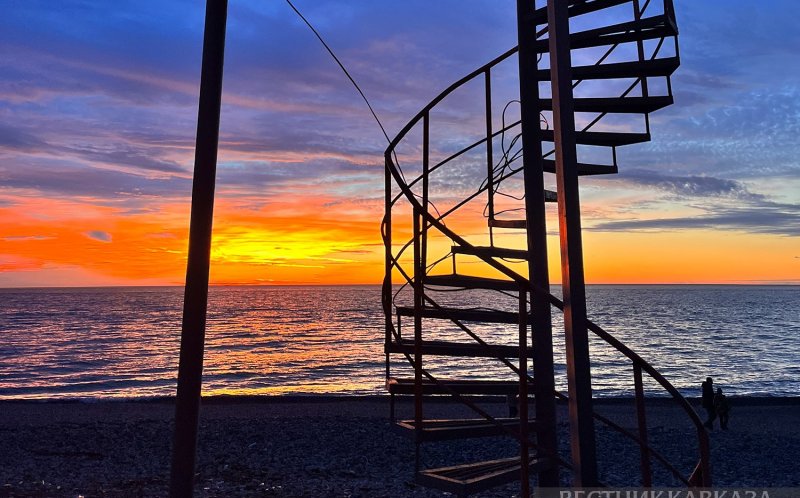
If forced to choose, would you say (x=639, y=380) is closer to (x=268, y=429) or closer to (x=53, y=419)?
(x=268, y=429)

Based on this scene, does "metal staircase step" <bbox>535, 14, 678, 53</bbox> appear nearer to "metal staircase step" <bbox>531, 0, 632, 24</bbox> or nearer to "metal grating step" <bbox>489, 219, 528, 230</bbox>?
"metal staircase step" <bbox>531, 0, 632, 24</bbox>

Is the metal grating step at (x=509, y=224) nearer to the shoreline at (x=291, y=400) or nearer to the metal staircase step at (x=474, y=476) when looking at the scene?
the metal staircase step at (x=474, y=476)

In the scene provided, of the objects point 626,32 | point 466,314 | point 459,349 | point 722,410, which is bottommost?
point 722,410

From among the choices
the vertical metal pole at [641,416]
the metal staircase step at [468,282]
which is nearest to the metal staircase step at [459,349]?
the metal staircase step at [468,282]

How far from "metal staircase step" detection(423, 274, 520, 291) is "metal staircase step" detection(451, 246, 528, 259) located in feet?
0.62

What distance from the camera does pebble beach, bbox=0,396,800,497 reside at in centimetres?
881

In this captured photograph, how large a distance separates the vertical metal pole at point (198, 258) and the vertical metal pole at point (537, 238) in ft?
7.69

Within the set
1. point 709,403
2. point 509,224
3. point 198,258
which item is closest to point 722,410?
point 709,403

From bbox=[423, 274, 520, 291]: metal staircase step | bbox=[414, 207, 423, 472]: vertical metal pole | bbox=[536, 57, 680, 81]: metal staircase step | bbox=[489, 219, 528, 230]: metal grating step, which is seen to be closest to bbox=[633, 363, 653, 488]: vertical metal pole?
bbox=[423, 274, 520, 291]: metal staircase step

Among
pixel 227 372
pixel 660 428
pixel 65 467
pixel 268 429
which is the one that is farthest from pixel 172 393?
pixel 660 428

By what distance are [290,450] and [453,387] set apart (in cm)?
723

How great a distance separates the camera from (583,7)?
4.79m

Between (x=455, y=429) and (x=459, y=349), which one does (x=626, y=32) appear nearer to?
(x=459, y=349)

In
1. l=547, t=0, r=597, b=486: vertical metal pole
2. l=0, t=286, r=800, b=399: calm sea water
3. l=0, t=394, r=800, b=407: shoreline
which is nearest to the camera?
l=547, t=0, r=597, b=486: vertical metal pole
